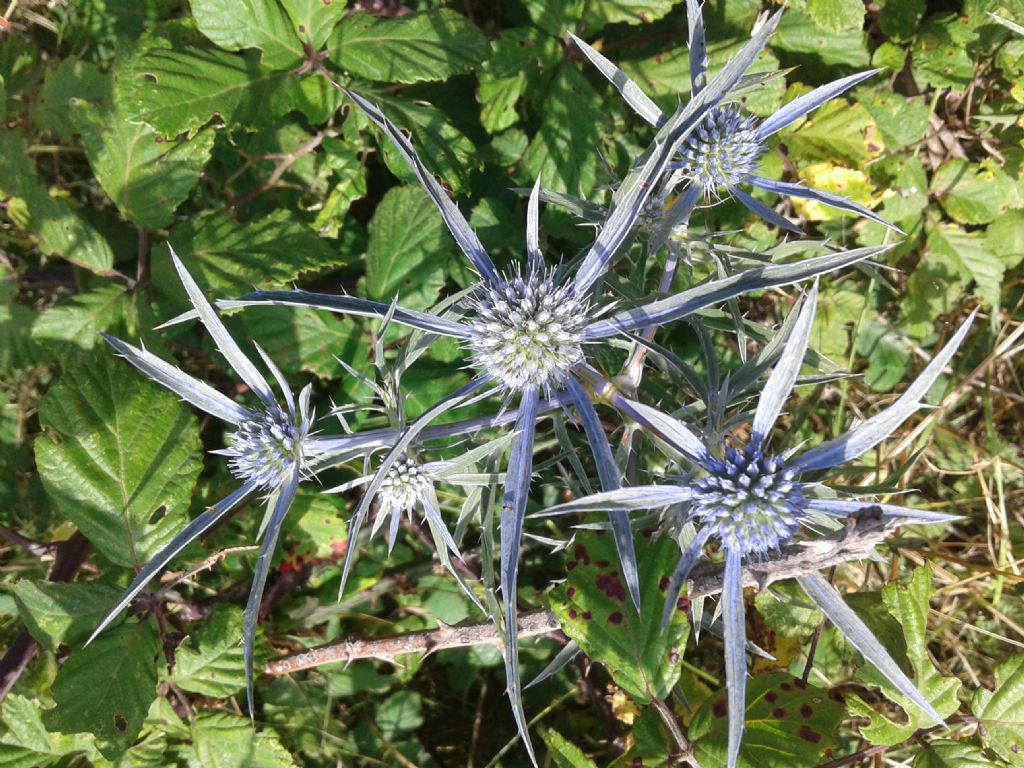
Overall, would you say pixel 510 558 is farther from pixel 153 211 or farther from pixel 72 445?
pixel 153 211

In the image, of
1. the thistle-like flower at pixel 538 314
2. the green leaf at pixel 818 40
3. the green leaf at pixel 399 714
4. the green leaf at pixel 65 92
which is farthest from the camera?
the green leaf at pixel 399 714

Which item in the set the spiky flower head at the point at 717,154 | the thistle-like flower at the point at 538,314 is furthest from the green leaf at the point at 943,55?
the thistle-like flower at the point at 538,314

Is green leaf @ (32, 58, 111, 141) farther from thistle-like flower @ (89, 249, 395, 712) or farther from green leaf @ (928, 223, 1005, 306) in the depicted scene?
green leaf @ (928, 223, 1005, 306)

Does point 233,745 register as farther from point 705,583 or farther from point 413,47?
point 413,47

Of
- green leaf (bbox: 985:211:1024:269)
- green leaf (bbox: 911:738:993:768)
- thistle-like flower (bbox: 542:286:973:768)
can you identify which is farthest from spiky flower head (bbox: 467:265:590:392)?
green leaf (bbox: 985:211:1024:269)

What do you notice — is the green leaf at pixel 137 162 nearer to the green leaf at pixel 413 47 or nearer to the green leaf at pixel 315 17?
the green leaf at pixel 315 17
